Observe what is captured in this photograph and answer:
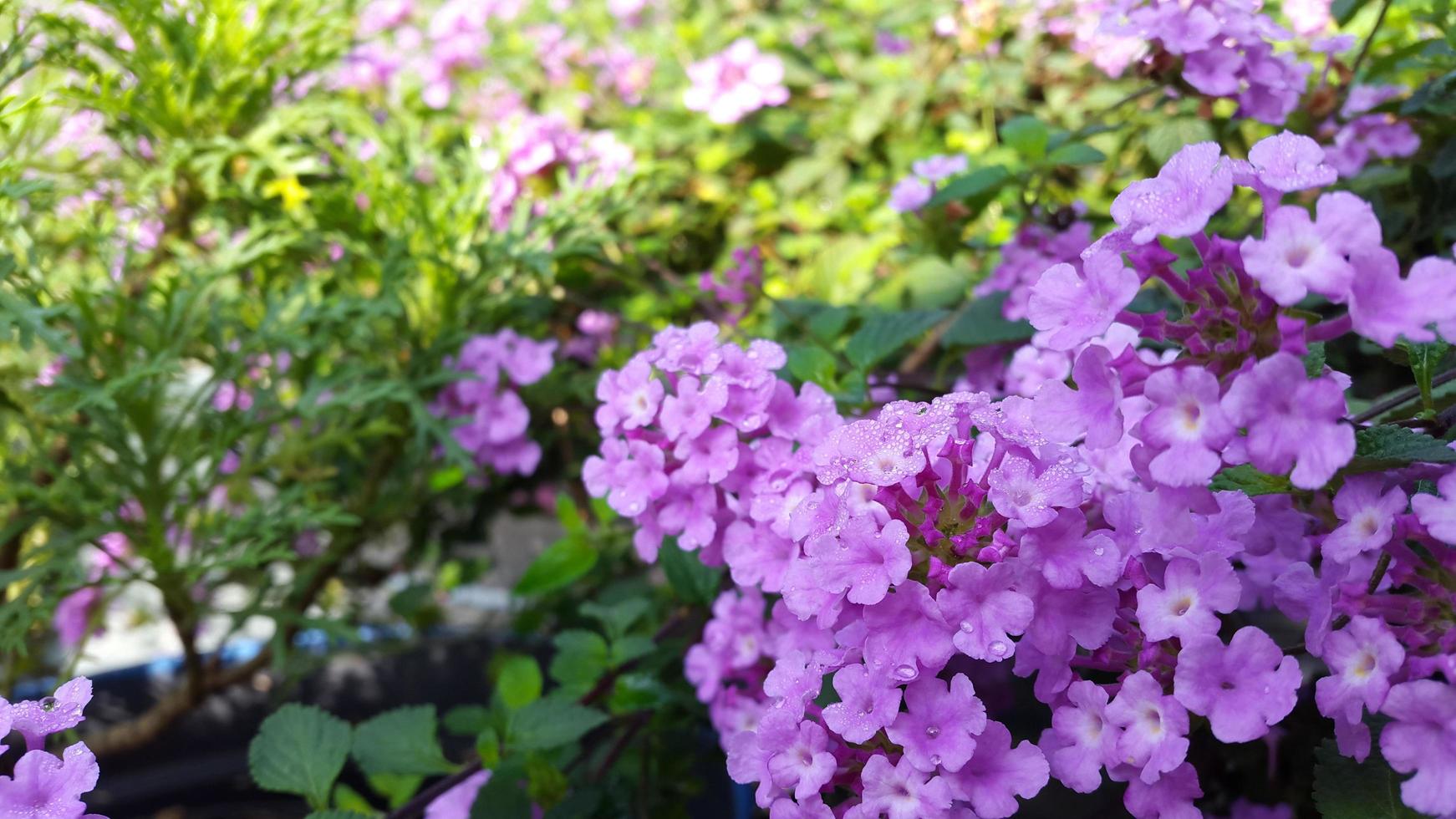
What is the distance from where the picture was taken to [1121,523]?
53 cm

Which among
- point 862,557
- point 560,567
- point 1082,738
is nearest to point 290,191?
point 560,567

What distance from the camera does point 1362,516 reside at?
484 mm

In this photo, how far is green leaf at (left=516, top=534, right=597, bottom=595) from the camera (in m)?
0.99

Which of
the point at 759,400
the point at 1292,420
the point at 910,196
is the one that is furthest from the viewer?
the point at 910,196

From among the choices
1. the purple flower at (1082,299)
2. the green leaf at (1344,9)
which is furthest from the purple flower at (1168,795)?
the green leaf at (1344,9)

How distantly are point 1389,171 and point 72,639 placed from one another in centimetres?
153

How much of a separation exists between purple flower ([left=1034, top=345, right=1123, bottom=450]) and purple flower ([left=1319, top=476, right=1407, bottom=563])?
12 cm

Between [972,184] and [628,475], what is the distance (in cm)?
44

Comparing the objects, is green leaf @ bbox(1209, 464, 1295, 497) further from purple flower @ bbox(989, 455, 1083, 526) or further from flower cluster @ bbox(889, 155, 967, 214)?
flower cluster @ bbox(889, 155, 967, 214)

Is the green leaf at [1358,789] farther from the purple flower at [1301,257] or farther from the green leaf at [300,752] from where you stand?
the green leaf at [300,752]

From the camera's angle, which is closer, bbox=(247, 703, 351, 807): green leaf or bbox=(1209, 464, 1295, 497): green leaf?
bbox=(1209, 464, 1295, 497): green leaf

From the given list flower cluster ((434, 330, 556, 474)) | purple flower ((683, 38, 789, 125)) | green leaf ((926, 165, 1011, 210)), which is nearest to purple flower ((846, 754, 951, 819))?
green leaf ((926, 165, 1011, 210))

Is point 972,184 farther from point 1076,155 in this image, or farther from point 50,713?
point 50,713

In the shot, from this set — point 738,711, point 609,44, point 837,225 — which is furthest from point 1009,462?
point 609,44
